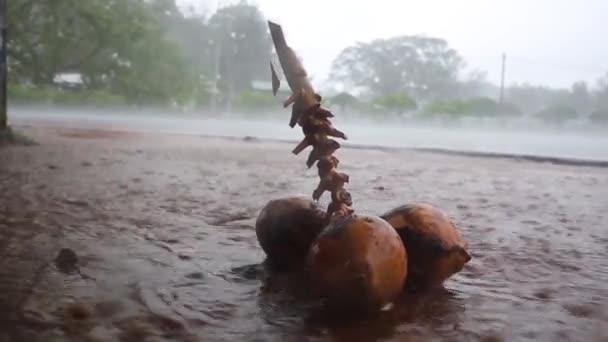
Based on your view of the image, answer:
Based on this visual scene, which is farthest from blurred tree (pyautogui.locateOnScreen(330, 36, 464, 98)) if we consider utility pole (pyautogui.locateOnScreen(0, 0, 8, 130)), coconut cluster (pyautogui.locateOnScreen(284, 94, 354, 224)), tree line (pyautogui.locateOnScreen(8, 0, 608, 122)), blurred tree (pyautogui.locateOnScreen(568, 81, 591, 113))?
coconut cluster (pyautogui.locateOnScreen(284, 94, 354, 224))

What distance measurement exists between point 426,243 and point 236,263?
26 centimetres

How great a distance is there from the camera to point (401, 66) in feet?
14.9

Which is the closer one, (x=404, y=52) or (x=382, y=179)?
(x=382, y=179)

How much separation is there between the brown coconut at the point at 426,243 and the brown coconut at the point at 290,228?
0.09 meters

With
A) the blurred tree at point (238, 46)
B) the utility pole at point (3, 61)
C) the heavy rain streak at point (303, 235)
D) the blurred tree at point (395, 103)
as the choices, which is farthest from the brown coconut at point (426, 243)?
the blurred tree at point (238, 46)

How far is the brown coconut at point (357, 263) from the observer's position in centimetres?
57

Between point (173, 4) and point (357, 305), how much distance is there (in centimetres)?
609

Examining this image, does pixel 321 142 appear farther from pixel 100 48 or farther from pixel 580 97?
pixel 100 48

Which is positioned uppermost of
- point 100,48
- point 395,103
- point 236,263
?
point 100,48

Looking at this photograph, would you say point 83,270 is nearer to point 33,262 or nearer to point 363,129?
point 33,262

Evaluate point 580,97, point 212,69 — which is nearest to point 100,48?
point 212,69

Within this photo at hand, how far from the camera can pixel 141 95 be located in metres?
5.62

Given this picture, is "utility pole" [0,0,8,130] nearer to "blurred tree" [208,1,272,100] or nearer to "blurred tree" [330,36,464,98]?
"blurred tree" [208,1,272,100]

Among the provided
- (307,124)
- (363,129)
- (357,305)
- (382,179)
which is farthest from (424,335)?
(363,129)
